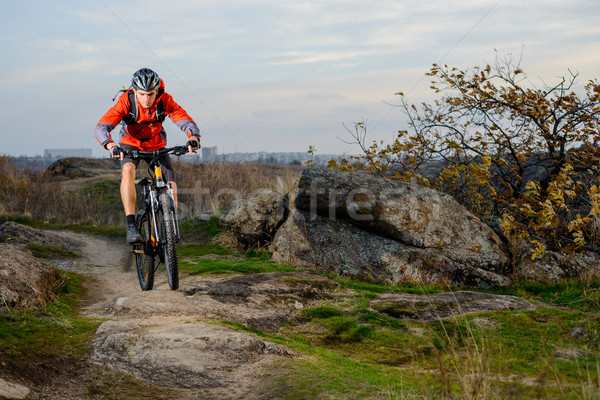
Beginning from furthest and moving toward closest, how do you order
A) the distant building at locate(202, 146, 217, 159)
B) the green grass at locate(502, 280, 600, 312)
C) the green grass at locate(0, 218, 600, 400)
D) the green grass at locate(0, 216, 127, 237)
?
the distant building at locate(202, 146, 217, 159) → the green grass at locate(0, 216, 127, 237) → the green grass at locate(502, 280, 600, 312) → the green grass at locate(0, 218, 600, 400)

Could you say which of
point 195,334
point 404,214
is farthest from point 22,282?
point 404,214

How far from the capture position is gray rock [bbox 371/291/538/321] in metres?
6.75

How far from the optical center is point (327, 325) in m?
6.33

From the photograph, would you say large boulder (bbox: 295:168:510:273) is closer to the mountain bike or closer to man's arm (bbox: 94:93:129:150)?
the mountain bike

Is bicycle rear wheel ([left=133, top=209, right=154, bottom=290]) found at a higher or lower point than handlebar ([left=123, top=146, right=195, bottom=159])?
lower

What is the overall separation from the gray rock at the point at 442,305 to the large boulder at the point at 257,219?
3414 millimetres

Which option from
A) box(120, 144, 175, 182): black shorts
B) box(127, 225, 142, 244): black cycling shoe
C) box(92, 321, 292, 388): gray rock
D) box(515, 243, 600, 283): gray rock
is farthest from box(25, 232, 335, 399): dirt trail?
box(515, 243, 600, 283): gray rock

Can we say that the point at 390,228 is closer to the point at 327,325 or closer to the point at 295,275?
the point at 295,275

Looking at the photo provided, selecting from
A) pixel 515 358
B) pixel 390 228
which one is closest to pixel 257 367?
pixel 515 358

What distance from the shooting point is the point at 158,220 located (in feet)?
21.6

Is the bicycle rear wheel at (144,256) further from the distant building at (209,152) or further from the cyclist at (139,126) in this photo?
the distant building at (209,152)

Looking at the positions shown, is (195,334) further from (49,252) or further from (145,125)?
(49,252)

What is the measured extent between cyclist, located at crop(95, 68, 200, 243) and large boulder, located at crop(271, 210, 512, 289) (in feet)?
10.2

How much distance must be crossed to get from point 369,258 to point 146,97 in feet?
15.1
